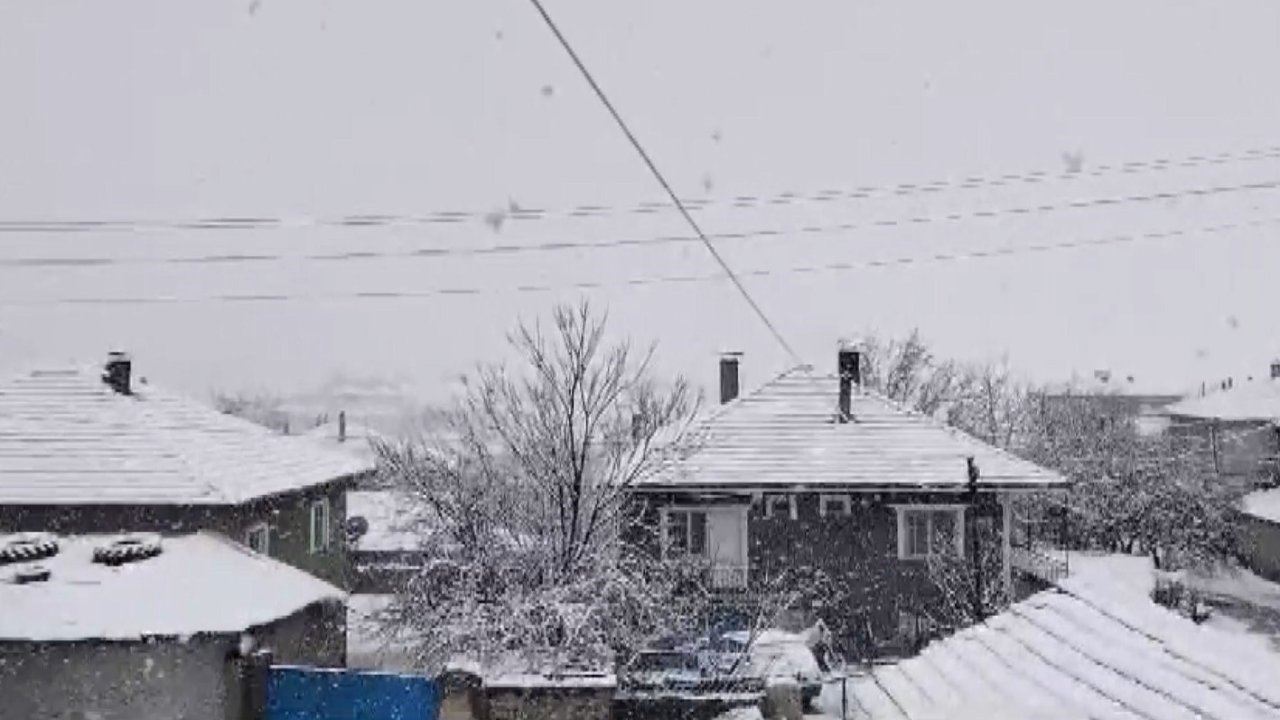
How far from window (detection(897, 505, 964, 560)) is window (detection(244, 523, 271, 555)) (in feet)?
39.8

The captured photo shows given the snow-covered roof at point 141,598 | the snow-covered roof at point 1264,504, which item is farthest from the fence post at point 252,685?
the snow-covered roof at point 1264,504

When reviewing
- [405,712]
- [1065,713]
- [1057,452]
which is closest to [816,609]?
[405,712]

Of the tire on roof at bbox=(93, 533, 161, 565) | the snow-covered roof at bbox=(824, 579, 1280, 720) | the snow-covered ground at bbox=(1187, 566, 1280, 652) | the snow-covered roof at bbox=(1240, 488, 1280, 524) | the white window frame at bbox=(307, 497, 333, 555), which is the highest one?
the snow-covered roof at bbox=(824, 579, 1280, 720)

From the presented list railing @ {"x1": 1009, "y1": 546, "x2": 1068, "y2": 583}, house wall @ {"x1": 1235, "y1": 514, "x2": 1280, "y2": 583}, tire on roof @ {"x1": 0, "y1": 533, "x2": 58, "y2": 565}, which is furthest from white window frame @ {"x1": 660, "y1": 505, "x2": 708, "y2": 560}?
house wall @ {"x1": 1235, "y1": 514, "x2": 1280, "y2": 583}

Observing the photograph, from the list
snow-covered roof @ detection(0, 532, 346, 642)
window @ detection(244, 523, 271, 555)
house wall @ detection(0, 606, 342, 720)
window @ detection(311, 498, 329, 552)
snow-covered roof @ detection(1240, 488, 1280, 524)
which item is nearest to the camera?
house wall @ detection(0, 606, 342, 720)

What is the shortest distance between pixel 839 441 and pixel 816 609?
3.47m

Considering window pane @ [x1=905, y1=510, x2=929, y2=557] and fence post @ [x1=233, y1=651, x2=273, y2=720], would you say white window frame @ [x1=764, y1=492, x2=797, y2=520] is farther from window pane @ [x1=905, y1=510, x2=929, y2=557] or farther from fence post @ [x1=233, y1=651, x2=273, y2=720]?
fence post @ [x1=233, y1=651, x2=273, y2=720]

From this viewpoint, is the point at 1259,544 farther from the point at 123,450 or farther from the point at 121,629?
the point at 121,629

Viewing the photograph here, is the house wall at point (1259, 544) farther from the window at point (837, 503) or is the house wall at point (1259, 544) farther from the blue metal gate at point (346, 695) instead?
the blue metal gate at point (346, 695)

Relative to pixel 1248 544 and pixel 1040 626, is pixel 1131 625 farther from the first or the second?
pixel 1248 544

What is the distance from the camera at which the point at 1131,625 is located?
30.1ft

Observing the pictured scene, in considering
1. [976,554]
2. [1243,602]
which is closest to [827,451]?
[976,554]

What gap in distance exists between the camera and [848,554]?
27219mm

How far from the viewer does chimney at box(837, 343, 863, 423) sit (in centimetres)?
2900
